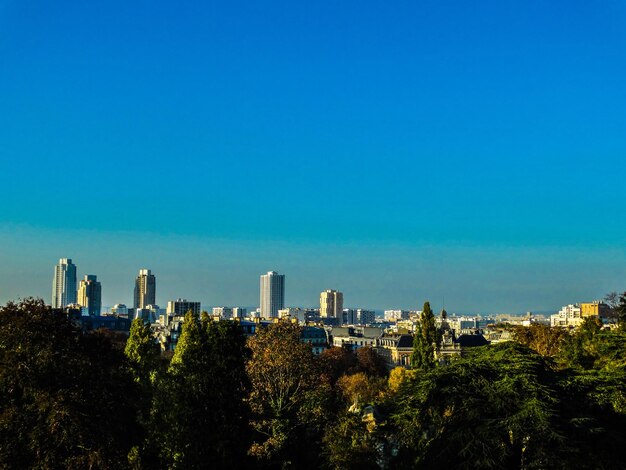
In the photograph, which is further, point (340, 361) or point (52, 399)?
point (340, 361)

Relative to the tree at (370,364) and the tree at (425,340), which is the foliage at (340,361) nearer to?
the tree at (370,364)

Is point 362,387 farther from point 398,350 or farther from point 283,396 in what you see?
point 398,350

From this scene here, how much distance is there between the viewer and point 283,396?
153 ft

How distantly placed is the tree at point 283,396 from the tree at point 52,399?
1587 cm

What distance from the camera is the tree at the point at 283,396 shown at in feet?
139

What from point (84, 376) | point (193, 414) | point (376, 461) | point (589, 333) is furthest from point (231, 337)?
point (589, 333)

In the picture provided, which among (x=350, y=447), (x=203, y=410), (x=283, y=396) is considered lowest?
(x=350, y=447)

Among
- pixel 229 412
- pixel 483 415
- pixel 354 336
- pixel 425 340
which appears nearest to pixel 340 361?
pixel 425 340

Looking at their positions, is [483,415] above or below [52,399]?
below

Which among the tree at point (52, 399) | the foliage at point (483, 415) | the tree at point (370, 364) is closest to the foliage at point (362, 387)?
the tree at point (370, 364)

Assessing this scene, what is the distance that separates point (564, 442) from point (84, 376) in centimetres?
1517

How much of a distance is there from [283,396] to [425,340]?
104ft

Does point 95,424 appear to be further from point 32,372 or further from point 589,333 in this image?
point 589,333

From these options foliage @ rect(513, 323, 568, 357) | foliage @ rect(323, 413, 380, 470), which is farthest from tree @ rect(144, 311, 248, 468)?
foliage @ rect(513, 323, 568, 357)
